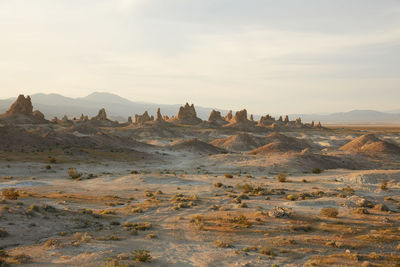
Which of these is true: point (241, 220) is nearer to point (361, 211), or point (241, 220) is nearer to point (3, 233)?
point (361, 211)

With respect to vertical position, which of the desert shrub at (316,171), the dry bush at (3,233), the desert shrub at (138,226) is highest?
the dry bush at (3,233)

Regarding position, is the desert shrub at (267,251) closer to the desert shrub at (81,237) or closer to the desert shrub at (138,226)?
the desert shrub at (138,226)

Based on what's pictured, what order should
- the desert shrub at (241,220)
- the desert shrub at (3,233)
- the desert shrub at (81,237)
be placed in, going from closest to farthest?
the desert shrub at (3,233) → the desert shrub at (81,237) → the desert shrub at (241,220)

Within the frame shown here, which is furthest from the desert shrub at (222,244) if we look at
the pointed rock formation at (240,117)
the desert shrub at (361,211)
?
the pointed rock formation at (240,117)

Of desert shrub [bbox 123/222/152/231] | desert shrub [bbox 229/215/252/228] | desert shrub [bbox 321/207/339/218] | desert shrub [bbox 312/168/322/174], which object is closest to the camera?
desert shrub [bbox 123/222/152/231]

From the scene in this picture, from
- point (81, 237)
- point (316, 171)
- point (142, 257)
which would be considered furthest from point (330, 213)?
point (316, 171)

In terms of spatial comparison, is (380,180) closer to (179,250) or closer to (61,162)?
(179,250)

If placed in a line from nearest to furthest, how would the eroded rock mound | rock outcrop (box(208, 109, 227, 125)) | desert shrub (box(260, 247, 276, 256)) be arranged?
desert shrub (box(260, 247, 276, 256)) < the eroded rock mound < rock outcrop (box(208, 109, 227, 125))

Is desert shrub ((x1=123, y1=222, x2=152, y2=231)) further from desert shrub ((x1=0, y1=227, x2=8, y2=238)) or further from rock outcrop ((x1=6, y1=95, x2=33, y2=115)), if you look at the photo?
rock outcrop ((x1=6, y1=95, x2=33, y2=115))

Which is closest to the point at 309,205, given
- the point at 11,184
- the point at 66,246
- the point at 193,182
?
the point at 193,182

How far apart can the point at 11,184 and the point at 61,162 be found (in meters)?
Result: 13.8

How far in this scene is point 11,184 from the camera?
29359mm

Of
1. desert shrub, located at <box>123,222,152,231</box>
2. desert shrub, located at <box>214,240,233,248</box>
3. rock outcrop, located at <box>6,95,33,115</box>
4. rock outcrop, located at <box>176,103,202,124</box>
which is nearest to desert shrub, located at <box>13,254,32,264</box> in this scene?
desert shrub, located at <box>123,222,152,231</box>

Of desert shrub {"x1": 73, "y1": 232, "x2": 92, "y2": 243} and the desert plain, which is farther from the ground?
desert shrub {"x1": 73, "y1": 232, "x2": 92, "y2": 243}
